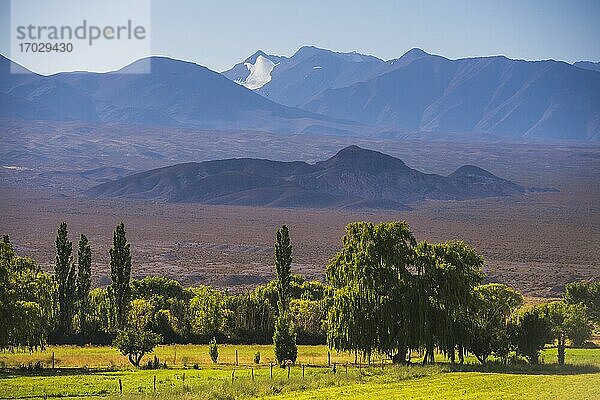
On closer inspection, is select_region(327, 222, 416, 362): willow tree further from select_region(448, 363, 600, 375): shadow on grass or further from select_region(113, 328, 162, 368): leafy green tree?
select_region(113, 328, 162, 368): leafy green tree

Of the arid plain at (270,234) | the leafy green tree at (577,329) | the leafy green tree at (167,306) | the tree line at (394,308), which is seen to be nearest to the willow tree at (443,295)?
the tree line at (394,308)

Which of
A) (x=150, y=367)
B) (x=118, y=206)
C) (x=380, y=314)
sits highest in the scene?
(x=118, y=206)

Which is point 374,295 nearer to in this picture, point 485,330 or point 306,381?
point 485,330

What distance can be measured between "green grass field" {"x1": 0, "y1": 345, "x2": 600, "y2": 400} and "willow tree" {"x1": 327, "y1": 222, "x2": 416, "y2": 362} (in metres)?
1.48

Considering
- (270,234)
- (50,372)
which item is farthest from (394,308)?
(270,234)

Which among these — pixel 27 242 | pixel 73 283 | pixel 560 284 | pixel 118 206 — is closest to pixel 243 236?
pixel 27 242

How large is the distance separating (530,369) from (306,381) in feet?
32.3

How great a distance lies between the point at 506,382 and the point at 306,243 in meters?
103

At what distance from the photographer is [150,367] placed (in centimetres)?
3959

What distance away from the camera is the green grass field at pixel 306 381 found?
27422 millimetres

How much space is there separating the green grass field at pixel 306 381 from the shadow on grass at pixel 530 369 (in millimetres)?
A: 40

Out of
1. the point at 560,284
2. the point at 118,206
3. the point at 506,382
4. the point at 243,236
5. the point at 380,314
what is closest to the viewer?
the point at 506,382

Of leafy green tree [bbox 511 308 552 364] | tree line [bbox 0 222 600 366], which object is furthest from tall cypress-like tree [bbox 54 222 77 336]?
leafy green tree [bbox 511 308 552 364]

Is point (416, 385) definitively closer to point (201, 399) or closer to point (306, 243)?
point (201, 399)
